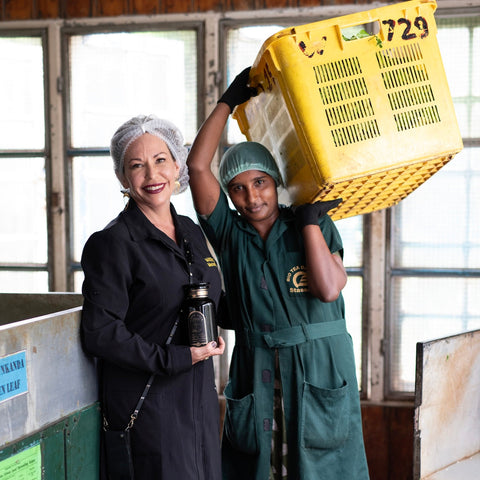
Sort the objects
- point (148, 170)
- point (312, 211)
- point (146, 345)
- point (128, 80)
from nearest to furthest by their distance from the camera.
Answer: point (146, 345) < point (148, 170) < point (312, 211) < point (128, 80)

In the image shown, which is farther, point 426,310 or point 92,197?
point 92,197

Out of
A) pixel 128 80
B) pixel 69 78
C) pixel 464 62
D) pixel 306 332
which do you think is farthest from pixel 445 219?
pixel 69 78

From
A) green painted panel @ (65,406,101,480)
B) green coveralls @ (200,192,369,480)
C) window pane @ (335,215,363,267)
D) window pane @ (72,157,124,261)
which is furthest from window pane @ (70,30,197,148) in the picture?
green painted panel @ (65,406,101,480)

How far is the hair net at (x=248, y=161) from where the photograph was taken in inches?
72.7

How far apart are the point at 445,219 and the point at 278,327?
1.66 metres

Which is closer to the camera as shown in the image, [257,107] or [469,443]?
[257,107]

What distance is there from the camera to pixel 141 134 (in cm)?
171

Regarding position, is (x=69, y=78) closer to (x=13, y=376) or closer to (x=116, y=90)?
(x=116, y=90)

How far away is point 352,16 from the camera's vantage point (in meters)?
1.64

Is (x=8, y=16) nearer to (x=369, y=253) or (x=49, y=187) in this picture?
(x=49, y=187)

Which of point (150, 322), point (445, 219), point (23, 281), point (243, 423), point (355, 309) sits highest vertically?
point (445, 219)

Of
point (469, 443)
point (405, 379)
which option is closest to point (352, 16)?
point (469, 443)

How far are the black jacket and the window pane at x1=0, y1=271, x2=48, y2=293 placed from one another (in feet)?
6.31

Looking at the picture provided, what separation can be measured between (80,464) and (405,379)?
2.13m
